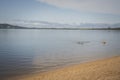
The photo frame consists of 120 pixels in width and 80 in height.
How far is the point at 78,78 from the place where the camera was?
659cm

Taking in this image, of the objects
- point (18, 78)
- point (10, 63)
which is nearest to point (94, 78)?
point (18, 78)

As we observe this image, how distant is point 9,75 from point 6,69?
1379 mm

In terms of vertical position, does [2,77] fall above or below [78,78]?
below

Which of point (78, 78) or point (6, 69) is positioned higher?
point (78, 78)

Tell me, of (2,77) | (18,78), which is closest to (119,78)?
(18,78)

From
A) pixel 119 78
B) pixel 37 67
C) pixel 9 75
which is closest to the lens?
pixel 119 78

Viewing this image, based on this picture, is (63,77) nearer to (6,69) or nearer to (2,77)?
(2,77)

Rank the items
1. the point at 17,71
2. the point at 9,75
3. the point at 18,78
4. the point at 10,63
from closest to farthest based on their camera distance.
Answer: the point at 18,78 < the point at 9,75 < the point at 17,71 < the point at 10,63

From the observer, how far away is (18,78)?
27.7 ft

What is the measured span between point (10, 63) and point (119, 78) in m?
7.49

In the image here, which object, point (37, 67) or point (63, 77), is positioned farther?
point (37, 67)

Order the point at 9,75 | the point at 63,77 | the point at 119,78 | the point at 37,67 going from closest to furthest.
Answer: the point at 119,78, the point at 63,77, the point at 9,75, the point at 37,67

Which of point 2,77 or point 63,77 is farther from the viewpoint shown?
point 2,77

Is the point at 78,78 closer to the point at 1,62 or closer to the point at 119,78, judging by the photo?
the point at 119,78
